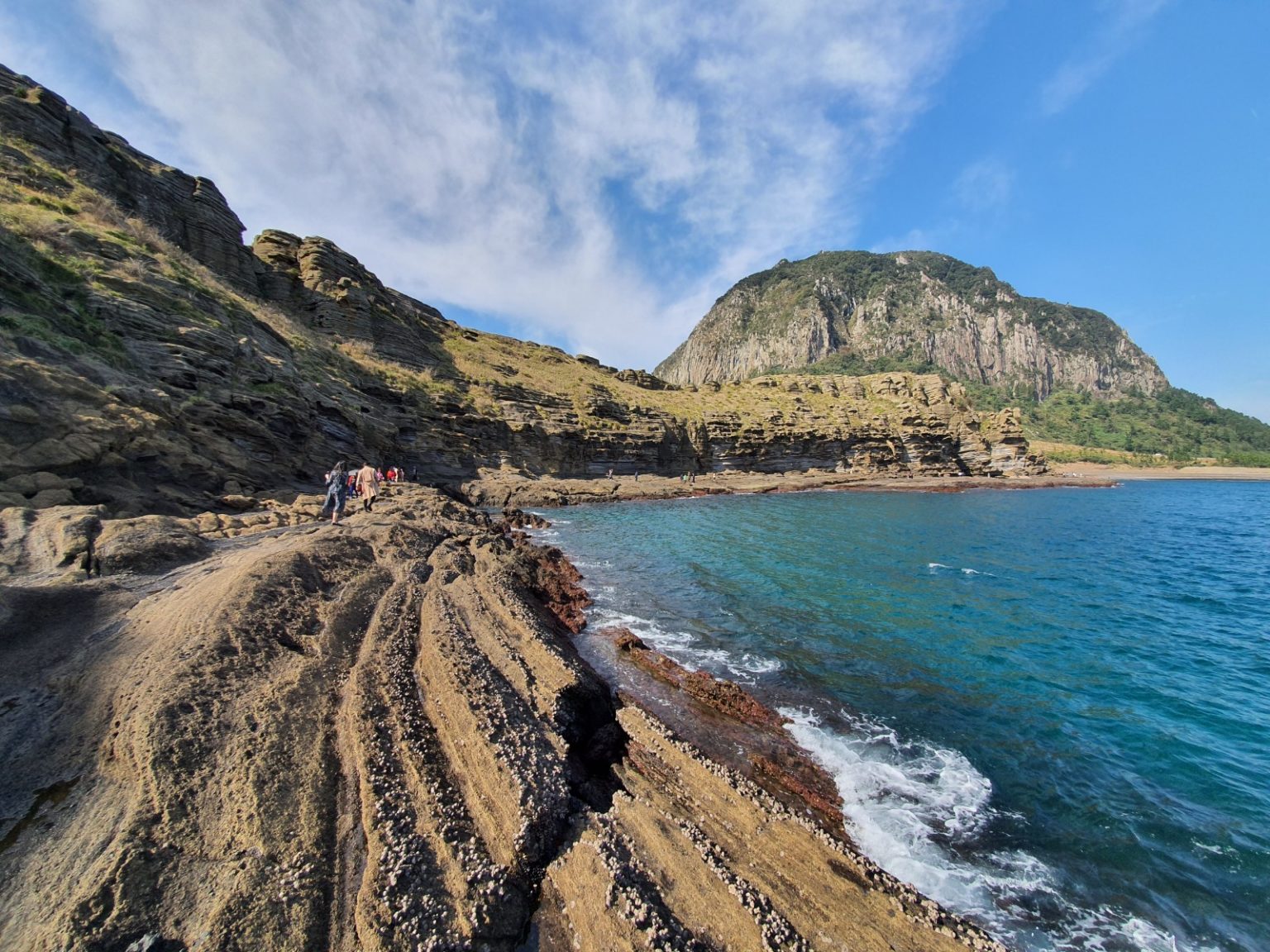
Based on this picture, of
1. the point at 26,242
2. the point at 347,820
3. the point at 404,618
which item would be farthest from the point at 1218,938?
the point at 26,242

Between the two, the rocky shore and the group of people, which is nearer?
the rocky shore

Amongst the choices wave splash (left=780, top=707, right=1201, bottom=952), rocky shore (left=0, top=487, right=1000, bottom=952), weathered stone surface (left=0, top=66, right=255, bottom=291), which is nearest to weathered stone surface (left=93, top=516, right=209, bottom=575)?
rocky shore (left=0, top=487, right=1000, bottom=952)

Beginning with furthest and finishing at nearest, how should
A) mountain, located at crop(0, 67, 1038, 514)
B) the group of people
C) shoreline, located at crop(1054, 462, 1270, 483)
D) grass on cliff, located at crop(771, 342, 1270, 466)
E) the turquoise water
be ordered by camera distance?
1. grass on cliff, located at crop(771, 342, 1270, 466)
2. shoreline, located at crop(1054, 462, 1270, 483)
3. the group of people
4. mountain, located at crop(0, 67, 1038, 514)
5. the turquoise water

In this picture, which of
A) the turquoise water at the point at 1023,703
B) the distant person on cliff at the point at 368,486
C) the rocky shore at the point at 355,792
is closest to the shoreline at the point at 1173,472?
the turquoise water at the point at 1023,703

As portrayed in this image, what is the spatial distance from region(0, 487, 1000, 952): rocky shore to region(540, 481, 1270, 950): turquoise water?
151 centimetres

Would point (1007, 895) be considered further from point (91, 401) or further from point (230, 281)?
point (230, 281)

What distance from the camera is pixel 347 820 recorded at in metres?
4.50

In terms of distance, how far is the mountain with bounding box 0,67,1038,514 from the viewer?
13.3 meters

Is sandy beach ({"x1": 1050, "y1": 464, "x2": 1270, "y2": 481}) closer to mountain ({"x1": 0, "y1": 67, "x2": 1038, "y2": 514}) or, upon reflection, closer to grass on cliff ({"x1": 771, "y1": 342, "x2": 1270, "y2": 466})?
grass on cliff ({"x1": 771, "y1": 342, "x2": 1270, "y2": 466})

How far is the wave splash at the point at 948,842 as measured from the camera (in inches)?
195

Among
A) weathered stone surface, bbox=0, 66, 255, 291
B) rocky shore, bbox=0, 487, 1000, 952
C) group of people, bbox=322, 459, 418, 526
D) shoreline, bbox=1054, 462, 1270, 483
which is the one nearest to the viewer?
rocky shore, bbox=0, 487, 1000, 952

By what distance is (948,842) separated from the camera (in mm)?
6008

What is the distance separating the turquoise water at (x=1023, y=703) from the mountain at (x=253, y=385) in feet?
47.9

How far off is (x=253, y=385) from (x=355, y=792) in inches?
1017
